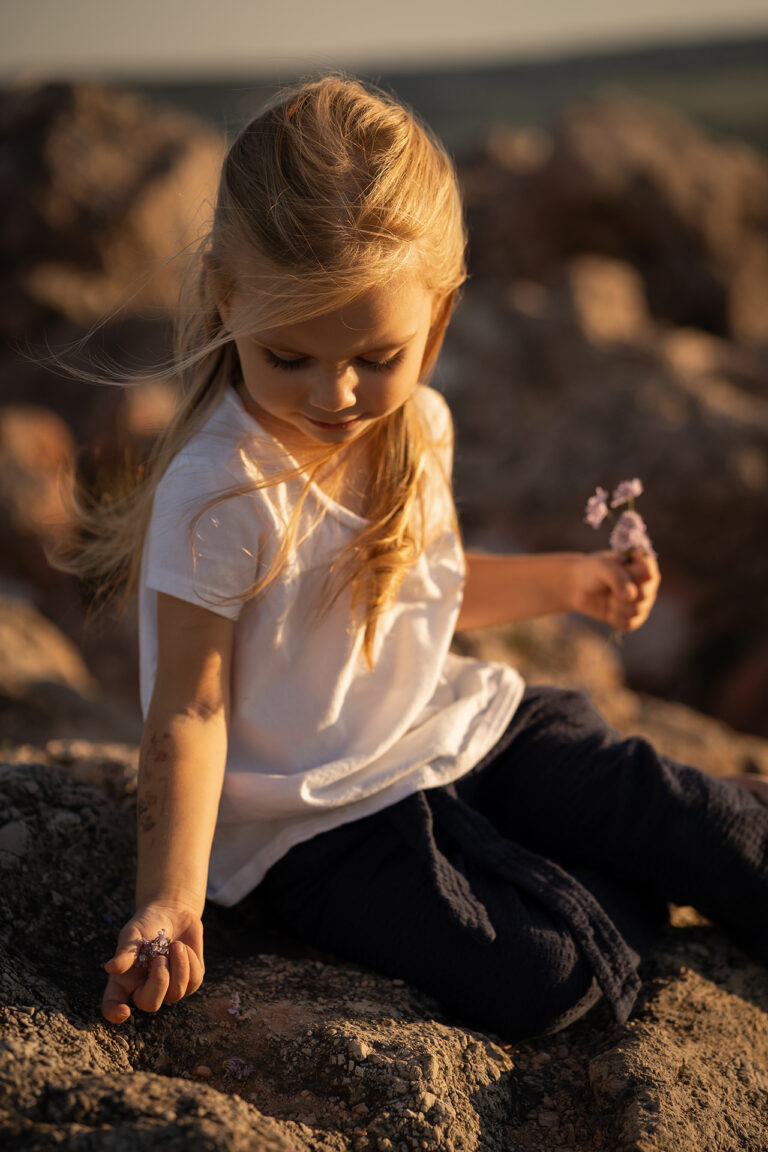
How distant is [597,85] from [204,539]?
4214 cm

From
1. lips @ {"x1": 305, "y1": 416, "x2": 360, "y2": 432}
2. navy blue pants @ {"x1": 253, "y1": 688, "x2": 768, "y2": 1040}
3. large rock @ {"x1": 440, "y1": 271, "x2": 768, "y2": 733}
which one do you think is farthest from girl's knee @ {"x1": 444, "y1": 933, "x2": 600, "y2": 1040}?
large rock @ {"x1": 440, "y1": 271, "x2": 768, "y2": 733}

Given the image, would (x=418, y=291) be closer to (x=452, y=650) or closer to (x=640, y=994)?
(x=640, y=994)

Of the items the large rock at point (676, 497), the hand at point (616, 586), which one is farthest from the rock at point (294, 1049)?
the large rock at point (676, 497)

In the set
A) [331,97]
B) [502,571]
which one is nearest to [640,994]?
[502,571]

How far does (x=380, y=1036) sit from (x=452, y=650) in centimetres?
205

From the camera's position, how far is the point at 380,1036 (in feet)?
5.23

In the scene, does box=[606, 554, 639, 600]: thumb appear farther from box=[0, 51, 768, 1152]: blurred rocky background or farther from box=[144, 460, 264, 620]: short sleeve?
box=[144, 460, 264, 620]: short sleeve

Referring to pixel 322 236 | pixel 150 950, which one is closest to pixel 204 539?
pixel 322 236

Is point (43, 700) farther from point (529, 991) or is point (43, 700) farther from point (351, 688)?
point (529, 991)

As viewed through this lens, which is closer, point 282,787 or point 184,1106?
point 184,1106

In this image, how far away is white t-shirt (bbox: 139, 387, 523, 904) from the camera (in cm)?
180

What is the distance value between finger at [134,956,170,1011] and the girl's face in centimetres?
90

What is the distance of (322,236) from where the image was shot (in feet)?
5.40

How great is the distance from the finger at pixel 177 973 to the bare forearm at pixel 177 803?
3.4 inches
